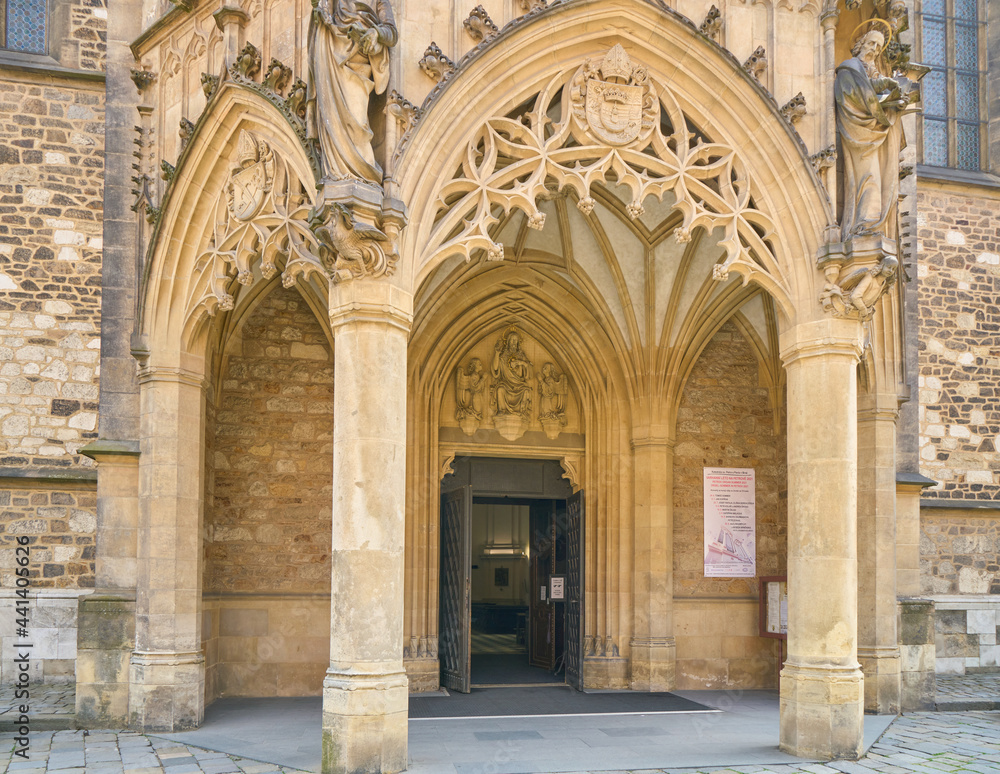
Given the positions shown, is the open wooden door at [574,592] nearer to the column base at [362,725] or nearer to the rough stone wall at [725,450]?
→ the rough stone wall at [725,450]

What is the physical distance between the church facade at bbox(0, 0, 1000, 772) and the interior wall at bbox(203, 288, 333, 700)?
39 millimetres

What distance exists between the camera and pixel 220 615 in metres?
10.8

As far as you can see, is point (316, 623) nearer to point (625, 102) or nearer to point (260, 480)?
point (260, 480)

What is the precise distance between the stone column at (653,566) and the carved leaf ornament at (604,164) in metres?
3.86

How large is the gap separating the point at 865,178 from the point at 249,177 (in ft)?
16.9

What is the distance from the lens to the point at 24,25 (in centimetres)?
1239

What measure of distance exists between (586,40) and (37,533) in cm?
790

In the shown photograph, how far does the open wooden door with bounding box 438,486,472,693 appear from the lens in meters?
11.3

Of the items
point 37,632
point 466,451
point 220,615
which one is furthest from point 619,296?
point 37,632

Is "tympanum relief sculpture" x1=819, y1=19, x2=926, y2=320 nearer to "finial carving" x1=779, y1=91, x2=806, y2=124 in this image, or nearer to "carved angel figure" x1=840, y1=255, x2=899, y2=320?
"carved angel figure" x1=840, y1=255, x2=899, y2=320

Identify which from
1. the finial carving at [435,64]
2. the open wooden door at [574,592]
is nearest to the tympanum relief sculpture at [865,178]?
the finial carving at [435,64]

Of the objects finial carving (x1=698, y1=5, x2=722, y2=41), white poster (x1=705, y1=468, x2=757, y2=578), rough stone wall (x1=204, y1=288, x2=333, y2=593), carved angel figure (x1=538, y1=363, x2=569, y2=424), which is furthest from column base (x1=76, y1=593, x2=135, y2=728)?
finial carving (x1=698, y1=5, x2=722, y2=41)

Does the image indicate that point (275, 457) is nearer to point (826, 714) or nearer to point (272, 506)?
point (272, 506)

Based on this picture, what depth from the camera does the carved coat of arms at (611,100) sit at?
323 inches
